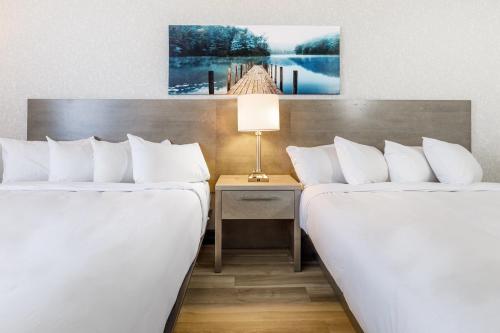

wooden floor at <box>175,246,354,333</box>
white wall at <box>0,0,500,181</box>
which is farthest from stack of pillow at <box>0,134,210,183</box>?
wooden floor at <box>175,246,354,333</box>

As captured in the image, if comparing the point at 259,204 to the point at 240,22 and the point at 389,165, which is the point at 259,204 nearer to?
the point at 389,165

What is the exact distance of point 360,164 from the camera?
8.19 ft

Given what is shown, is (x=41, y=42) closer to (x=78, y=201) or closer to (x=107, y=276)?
(x=78, y=201)

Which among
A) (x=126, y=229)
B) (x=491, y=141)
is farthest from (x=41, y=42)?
(x=491, y=141)

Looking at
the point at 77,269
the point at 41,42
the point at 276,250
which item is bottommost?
the point at 276,250

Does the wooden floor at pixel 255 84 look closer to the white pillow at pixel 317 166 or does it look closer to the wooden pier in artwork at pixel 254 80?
the wooden pier in artwork at pixel 254 80

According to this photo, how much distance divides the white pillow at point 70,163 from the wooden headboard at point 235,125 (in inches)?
16.6

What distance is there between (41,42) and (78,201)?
73.7 inches

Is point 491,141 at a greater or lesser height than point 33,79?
lesser

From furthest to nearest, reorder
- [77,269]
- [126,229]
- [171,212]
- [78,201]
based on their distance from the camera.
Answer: [78,201]
[171,212]
[126,229]
[77,269]

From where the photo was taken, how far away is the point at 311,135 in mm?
3006

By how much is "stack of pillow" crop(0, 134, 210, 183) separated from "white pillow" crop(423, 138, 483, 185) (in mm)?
1636

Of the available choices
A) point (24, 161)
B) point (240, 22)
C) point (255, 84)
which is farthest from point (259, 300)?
point (240, 22)

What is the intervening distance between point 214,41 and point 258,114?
2.53 feet
